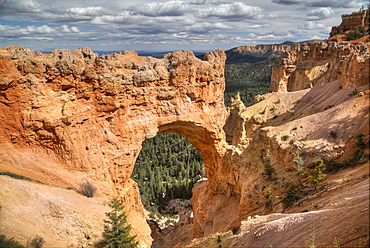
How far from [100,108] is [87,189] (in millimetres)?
7061

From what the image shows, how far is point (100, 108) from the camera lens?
23578 mm

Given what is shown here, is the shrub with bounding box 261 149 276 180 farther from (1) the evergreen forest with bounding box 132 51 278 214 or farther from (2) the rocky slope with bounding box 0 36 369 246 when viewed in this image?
(1) the evergreen forest with bounding box 132 51 278 214

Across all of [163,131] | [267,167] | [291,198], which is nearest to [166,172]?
[163,131]

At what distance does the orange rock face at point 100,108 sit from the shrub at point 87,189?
0.86m

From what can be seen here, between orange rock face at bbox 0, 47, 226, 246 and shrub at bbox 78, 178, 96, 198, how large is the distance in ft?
2.81

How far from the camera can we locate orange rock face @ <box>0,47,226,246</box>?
19.9 metres

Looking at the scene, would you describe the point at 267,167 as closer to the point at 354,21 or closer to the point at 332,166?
the point at 332,166

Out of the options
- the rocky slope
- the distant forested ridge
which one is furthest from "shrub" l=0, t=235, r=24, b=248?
the distant forested ridge

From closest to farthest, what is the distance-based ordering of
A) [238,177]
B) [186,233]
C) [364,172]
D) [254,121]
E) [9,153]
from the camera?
[364,172] → [9,153] → [238,177] → [186,233] → [254,121]

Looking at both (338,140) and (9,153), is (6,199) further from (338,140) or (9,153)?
(338,140)

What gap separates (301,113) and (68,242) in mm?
38704

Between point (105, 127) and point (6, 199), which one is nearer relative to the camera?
point (6, 199)

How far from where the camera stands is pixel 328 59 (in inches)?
2808

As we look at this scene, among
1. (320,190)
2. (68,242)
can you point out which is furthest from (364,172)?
(68,242)
